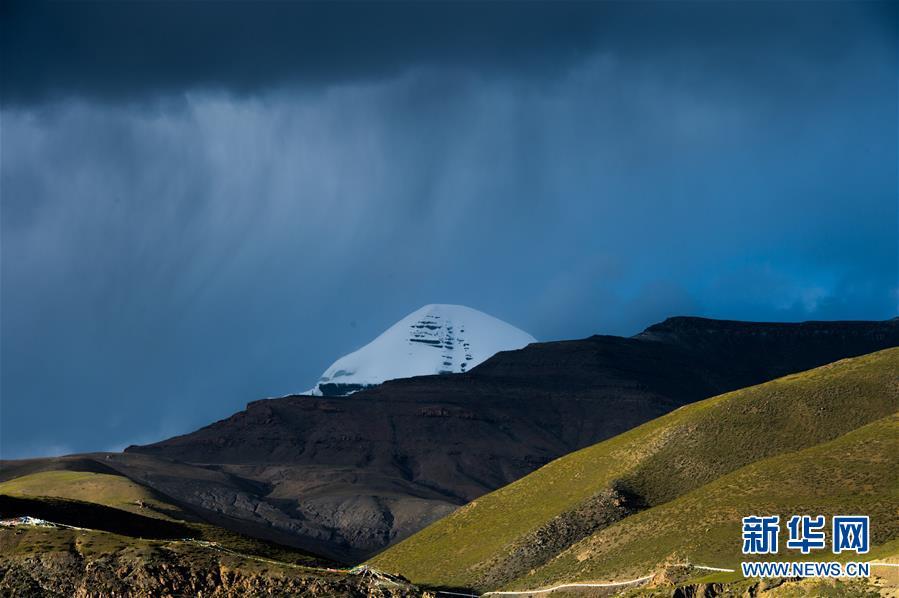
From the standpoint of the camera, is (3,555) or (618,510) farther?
(618,510)

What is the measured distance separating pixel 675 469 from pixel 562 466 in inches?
968

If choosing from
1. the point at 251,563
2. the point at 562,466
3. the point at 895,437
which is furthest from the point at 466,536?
the point at 251,563

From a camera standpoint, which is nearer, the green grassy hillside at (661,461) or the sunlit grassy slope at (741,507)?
the sunlit grassy slope at (741,507)

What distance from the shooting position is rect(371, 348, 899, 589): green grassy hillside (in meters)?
161

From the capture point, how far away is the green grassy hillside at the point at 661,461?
161250 mm

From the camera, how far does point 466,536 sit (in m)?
172

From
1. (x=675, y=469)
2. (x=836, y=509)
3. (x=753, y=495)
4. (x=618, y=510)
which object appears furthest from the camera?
(x=675, y=469)

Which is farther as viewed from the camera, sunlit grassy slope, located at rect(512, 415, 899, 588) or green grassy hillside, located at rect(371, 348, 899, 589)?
green grassy hillside, located at rect(371, 348, 899, 589)

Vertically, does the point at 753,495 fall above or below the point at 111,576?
above

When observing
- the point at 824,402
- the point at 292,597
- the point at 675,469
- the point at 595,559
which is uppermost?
the point at 824,402

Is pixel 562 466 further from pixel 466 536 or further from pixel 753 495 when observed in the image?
pixel 753 495

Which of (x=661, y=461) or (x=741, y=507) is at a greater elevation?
(x=661, y=461)

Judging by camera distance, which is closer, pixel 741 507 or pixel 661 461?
pixel 741 507

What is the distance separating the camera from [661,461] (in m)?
171
